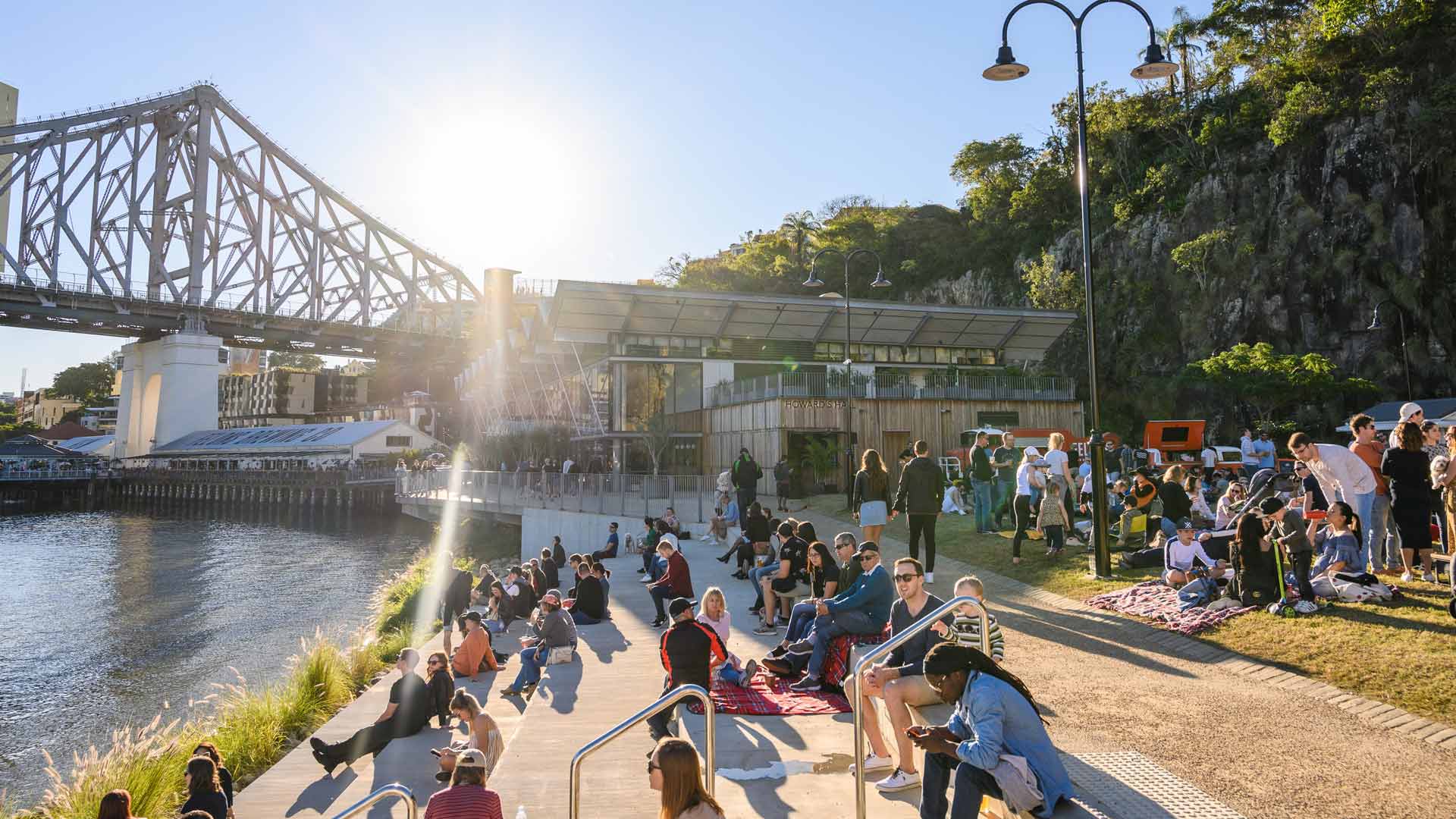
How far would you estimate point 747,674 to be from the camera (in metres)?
8.27

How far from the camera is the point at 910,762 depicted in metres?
5.27

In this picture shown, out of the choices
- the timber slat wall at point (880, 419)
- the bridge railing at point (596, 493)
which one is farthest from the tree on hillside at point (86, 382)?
the timber slat wall at point (880, 419)

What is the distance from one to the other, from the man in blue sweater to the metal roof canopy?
24313 mm

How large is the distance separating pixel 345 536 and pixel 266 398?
103161mm

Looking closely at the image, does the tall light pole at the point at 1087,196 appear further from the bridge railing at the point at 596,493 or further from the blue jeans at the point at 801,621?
the bridge railing at the point at 596,493

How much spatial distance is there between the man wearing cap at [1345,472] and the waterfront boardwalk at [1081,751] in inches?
106

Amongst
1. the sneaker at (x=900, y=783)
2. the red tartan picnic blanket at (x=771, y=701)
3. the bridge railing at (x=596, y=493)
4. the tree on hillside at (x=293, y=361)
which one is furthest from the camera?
the tree on hillside at (x=293, y=361)

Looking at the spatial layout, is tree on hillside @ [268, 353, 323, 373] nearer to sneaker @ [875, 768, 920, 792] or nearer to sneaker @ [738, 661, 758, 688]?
sneaker @ [738, 661, 758, 688]

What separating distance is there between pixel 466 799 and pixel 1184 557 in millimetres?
9198

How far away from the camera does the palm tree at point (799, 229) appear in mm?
74938

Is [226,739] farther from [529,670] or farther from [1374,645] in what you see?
[1374,645]

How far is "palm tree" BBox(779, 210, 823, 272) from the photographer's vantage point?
74938 millimetres

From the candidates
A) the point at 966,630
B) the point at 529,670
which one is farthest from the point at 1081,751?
the point at 529,670

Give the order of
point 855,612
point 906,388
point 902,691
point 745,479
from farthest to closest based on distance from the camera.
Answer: point 906,388 → point 745,479 → point 855,612 → point 902,691
